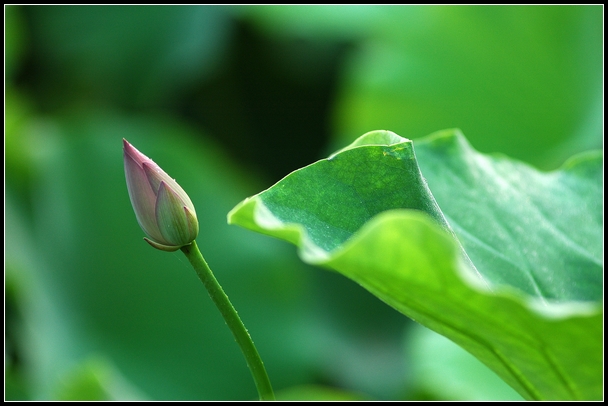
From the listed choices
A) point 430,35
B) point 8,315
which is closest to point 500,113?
point 430,35

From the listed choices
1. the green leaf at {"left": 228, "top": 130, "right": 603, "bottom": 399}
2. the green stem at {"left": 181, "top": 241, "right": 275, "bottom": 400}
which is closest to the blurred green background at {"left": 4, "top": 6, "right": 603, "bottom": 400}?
the green leaf at {"left": 228, "top": 130, "right": 603, "bottom": 399}

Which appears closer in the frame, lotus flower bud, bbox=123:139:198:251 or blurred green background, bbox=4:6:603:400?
lotus flower bud, bbox=123:139:198:251

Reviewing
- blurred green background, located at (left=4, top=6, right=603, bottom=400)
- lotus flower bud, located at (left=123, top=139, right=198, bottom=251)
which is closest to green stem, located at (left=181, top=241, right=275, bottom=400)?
lotus flower bud, located at (left=123, top=139, right=198, bottom=251)

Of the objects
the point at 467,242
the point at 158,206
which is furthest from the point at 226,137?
the point at 158,206

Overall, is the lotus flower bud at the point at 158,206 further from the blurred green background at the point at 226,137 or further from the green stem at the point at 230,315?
the blurred green background at the point at 226,137

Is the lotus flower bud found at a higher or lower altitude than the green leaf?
higher

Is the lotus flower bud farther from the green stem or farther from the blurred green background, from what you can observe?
the blurred green background
